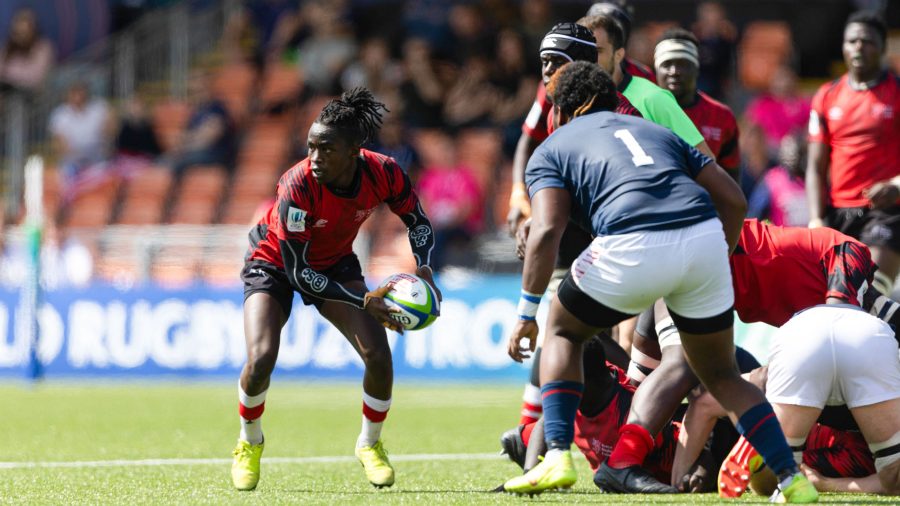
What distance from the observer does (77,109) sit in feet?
69.7

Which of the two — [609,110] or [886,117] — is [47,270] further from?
[609,110]

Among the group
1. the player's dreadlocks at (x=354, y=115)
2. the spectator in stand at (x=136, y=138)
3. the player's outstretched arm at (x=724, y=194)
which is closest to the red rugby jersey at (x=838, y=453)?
the player's outstretched arm at (x=724, y=194)

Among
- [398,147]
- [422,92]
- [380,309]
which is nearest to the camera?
[380,309]

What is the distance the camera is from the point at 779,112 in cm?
1683

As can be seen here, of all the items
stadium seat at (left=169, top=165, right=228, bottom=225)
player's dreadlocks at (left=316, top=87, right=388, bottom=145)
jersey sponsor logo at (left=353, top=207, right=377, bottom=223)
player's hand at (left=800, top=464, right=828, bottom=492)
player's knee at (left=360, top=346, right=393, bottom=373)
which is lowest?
stadium seat at (left=169, top=165, right=228, bottom=225)

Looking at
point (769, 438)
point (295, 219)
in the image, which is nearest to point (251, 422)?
point (295, 219)

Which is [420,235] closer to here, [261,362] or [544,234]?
[261,362]

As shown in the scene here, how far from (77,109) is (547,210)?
1656 centimetres

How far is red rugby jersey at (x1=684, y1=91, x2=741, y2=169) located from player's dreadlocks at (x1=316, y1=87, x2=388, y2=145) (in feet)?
7.61

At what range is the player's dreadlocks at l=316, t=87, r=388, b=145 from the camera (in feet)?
23.8

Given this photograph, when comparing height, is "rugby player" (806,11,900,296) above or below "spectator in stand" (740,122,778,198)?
above

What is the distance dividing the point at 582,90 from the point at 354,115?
1.53 meters

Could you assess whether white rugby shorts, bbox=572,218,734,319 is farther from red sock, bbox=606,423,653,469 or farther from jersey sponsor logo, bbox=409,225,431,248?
jersey sponsor logo, bbox=409,225,431,248

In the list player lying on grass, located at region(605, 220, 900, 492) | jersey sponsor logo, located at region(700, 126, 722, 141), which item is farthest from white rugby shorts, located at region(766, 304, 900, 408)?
jersey sponsor logo, located at region(700, 126, 722, 141)
